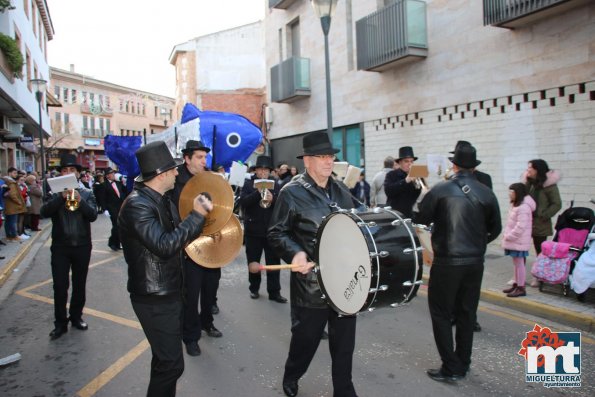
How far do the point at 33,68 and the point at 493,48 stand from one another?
22.5 metres

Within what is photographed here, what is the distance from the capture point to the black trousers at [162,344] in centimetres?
286

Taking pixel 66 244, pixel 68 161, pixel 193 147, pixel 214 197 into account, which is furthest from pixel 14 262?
pixel 214 197

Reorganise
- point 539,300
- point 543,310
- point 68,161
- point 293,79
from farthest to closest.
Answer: point 293,79, point 539,300, point 543,310, point 68,161

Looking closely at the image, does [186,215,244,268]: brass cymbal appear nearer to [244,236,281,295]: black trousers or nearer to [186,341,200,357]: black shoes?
[186,341,200,357]: black shoes

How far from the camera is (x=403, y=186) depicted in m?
6.51

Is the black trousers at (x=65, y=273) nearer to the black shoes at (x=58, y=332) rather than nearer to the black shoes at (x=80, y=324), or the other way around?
the black shoes at (x=58, y=332)

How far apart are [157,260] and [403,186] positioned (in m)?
4.37

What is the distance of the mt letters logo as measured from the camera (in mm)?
3852

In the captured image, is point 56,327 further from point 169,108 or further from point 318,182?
point 169,108

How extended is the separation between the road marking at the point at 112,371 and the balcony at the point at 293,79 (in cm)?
1268

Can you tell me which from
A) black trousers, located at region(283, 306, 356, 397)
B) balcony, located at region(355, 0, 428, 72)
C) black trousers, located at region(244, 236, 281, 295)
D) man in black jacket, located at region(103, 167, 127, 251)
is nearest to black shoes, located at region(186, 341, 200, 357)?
black trousers, located at region(283, 306, 356, 397)

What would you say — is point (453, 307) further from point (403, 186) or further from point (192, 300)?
point (403, 186)

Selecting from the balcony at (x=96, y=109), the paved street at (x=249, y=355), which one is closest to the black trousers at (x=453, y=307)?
the paved street at (x=249, y=355)

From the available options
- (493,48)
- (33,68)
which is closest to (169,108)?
(33,68)
